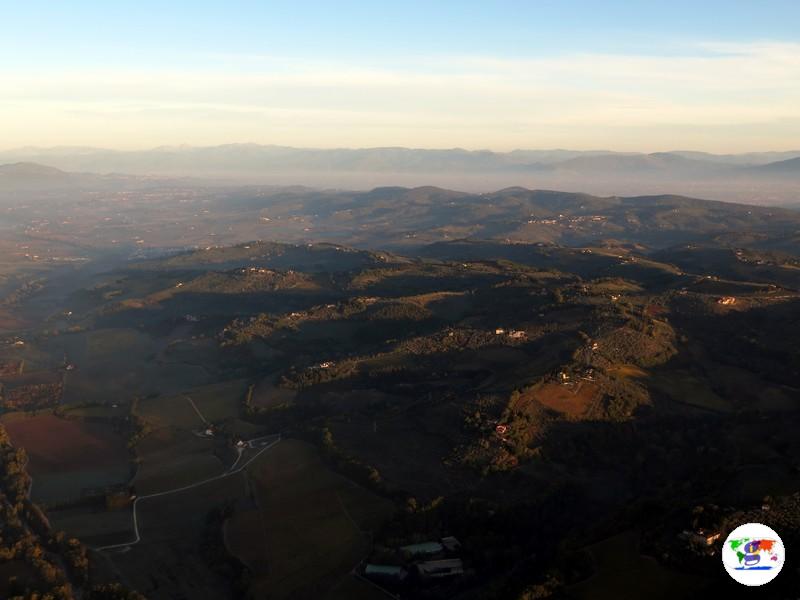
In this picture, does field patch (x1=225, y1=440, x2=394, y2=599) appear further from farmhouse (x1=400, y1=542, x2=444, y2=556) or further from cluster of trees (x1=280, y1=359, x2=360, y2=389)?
cluster of trees (x1=280, y1=359, x2=360, y2=389)

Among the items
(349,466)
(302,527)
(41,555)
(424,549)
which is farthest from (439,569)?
(41,555)

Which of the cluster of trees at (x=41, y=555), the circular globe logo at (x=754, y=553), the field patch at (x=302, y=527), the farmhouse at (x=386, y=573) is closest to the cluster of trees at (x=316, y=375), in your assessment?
the field patch at (x=302, y=527)

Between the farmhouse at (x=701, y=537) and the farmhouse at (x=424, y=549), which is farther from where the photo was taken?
the farmhouse at (x=424, y=549)

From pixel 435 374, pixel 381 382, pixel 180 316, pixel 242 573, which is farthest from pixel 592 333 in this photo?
pixel 180 316

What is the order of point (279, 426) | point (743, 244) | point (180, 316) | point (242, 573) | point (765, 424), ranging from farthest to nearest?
1. point (743, 244)
2. point (180, 316)
3. point (279, 426)
4. point (765, 424)
5. point (242, 573)

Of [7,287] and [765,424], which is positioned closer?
[765,424]

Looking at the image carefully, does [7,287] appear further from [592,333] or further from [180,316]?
[592,333]

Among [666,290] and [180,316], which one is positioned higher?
[666,290]

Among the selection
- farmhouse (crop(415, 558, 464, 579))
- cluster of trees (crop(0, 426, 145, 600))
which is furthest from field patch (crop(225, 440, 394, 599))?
cluster of trees (crop(0, 426, 145, 600))

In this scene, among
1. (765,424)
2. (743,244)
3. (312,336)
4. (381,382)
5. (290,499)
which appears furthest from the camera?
(743,244)

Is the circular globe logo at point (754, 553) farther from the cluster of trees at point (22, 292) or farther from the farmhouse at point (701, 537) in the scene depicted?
the cluster of trees at point (22, 292)
